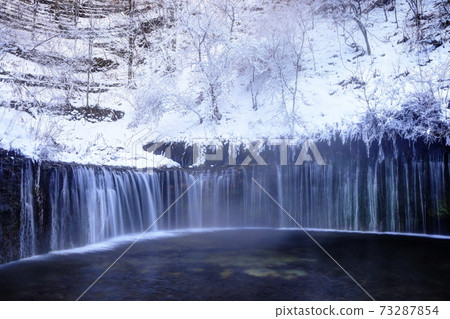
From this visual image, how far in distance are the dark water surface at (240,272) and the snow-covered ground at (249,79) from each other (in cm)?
441

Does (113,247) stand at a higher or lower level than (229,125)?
lower

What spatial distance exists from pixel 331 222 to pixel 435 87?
199 inches

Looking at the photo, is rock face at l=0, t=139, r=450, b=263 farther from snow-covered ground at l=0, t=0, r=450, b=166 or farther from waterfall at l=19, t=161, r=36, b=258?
snow-covered ground at l=0, t=0, r=450, b=166

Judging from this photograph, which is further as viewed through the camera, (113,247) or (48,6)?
(48,6)

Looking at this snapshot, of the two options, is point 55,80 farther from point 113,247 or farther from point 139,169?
point 113,247

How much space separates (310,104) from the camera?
48.6 feet

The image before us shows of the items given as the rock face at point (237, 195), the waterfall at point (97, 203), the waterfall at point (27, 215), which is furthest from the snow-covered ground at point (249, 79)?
the waterfall at point (27, 215)

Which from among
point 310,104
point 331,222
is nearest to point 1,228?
point 331,222

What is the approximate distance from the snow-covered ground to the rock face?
A: 1140 millimetres

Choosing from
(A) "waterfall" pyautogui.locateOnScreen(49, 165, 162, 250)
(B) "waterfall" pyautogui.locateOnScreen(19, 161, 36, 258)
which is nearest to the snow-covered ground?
(A) "waterfall" pyautogui.locateOnScreen(49, 165, 162, 250)

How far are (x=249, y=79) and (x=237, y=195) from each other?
7354 mm

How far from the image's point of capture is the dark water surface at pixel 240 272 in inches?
199

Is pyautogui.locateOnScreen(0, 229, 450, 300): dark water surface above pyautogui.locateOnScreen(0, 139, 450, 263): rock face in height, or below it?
below

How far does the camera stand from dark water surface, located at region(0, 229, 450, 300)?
506 centimetres
